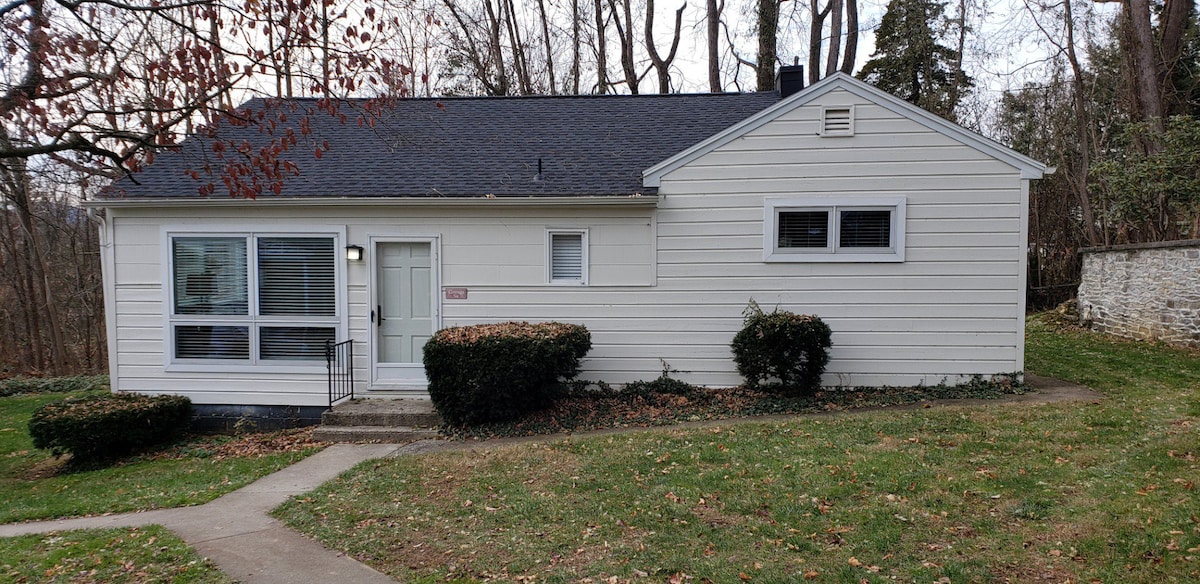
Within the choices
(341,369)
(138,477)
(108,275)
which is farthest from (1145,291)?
(108,275)

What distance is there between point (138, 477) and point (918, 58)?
22376 mm

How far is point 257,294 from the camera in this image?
877 cm

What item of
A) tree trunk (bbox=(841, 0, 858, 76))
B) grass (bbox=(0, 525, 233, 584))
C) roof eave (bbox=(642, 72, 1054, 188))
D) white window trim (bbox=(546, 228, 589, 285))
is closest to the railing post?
white window trim (bbox=(546, 228, 589, 285))

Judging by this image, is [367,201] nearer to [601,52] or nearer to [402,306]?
[402,306]

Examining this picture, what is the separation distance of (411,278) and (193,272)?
296 centimetres

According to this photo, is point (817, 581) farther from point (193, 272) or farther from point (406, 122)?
point (406, 122)

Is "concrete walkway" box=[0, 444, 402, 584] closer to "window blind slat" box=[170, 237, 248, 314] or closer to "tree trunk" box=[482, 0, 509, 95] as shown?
"window blind slat" box=[170, 237, 248, 314]

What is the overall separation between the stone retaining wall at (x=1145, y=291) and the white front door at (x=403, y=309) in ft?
39.6

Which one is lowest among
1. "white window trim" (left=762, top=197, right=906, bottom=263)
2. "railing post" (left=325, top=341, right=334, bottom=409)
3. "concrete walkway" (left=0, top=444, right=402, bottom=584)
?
"concrete walkway" (left=0, top=444, right=402, bottom=584)

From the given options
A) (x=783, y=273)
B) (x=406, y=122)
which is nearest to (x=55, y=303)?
(x=406, y=122)

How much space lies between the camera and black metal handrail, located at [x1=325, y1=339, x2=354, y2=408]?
8.66 meters

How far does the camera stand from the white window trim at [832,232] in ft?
27.2

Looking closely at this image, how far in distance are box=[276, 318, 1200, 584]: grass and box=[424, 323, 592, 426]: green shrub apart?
3.25ft

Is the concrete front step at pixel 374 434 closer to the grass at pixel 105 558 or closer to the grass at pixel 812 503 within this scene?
the grass at pixel 812 503
